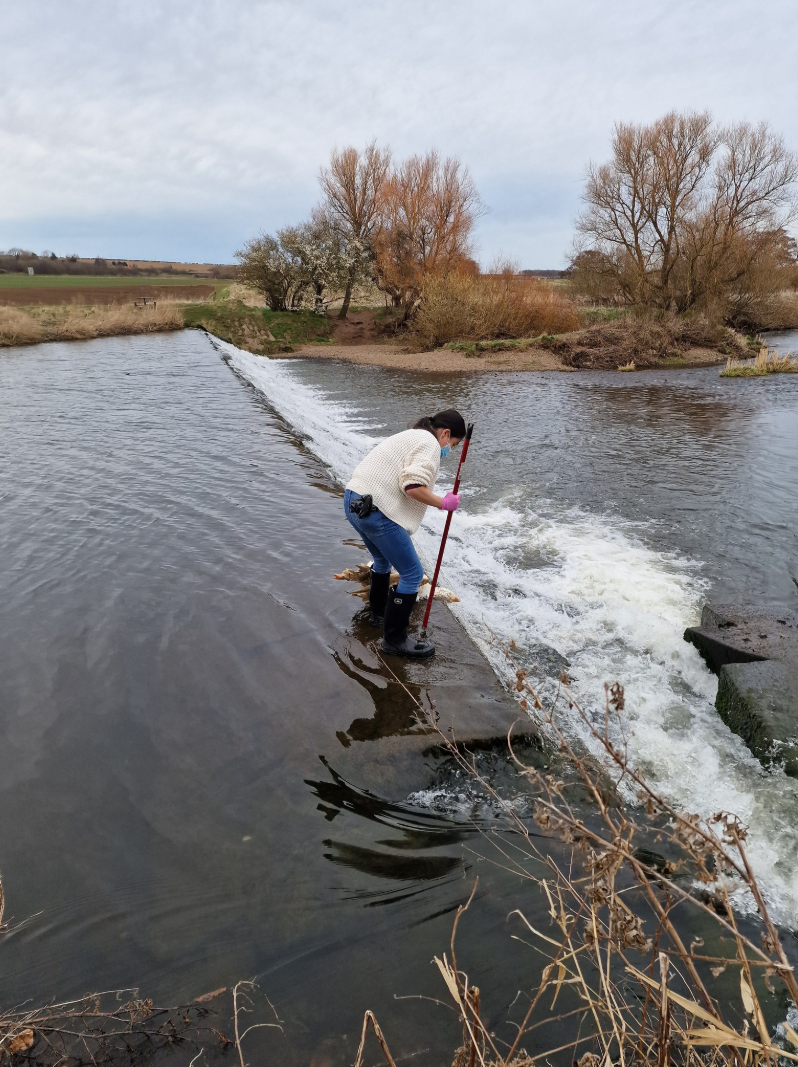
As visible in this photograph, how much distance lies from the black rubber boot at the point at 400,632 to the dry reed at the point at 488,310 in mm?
28473

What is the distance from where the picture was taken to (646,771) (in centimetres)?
405

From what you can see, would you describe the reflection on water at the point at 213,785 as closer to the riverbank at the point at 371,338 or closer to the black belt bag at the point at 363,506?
the black belt bag at the point at 363,506

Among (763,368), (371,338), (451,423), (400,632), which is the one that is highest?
(371,338)

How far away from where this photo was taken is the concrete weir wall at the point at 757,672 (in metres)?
4.11

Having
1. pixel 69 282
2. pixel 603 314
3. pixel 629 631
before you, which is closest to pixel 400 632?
pixel 629 631

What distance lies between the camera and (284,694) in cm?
464

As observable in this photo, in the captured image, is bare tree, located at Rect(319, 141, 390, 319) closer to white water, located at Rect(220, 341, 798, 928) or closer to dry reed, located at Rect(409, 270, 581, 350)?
dry reed, located at Rect(409, 270, 581, 350)

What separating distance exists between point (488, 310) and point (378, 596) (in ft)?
95.0

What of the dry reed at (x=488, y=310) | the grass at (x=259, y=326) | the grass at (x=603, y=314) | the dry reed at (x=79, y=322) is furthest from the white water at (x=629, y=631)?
the dry reed at (x=79, y=322)

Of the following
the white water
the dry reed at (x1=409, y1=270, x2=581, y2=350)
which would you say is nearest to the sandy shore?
the dry reed at (x1=409, y1=270, x2=581, y2=350)

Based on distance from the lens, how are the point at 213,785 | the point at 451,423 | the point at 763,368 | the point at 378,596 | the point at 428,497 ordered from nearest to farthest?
the point at 213,785, the point at 428,497, the point at 451,423, the point at 378,596, the point at 763,368

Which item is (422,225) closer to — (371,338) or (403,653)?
(371,338)

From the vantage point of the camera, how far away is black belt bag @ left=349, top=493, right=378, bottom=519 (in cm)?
468

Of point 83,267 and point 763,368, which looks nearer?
point 763,368
